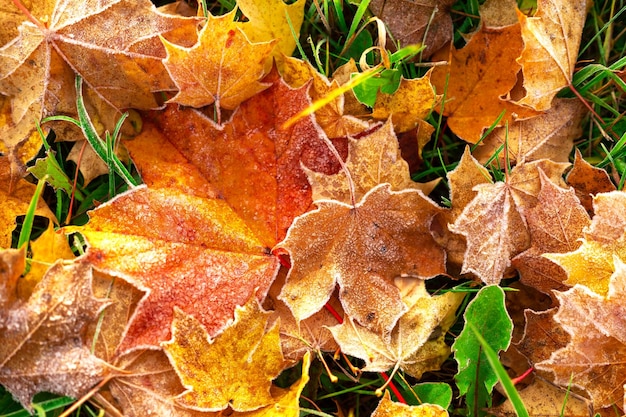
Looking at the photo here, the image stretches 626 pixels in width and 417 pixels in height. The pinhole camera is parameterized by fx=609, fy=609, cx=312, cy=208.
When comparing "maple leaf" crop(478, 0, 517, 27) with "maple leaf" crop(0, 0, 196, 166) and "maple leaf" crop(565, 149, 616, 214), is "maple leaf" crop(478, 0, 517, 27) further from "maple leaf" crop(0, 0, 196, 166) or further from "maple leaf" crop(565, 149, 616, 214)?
"maple leaf" crop(0, 0, 196, 166)

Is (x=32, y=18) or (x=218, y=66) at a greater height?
(x=32, y=18)

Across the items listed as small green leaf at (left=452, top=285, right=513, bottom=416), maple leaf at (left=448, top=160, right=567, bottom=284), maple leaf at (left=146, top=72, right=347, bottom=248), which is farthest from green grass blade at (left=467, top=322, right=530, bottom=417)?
maple leaf at (left=146, top=72, right=347, bottom=248)

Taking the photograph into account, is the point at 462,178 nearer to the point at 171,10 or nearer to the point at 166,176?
the point at 166,176

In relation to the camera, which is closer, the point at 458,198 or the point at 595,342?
the point at 595,342

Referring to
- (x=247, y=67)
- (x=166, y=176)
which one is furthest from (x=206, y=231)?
(x=247, y=67)

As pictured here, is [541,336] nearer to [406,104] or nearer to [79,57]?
[406,104]

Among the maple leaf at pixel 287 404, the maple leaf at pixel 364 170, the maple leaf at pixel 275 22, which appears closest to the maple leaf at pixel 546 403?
the maple leaf at pixel 287 404

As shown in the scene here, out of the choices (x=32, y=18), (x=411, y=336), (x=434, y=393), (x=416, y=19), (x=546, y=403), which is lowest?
(x=546, y=403)

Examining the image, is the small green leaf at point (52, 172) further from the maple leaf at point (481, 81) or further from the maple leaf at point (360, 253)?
the maple leaf at point (481, 81)

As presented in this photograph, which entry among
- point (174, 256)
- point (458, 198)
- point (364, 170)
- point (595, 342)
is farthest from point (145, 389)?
point (595, 342)
